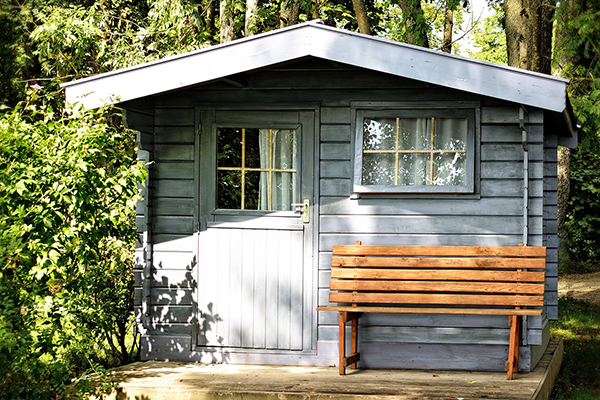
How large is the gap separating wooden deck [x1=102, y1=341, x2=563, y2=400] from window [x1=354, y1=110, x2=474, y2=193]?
1578 millimetres

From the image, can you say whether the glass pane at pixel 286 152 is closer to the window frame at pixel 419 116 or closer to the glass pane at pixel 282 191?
the glass pane at pixel 282 191

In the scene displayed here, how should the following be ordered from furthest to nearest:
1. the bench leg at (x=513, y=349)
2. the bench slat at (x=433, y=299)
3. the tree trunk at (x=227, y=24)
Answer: the tree trunk at (x=227, y=24) < the bench slat at (x=433, y=299) < the bench leg at (x=513, y=349)

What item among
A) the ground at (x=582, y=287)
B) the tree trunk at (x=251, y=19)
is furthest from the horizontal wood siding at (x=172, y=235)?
the ground at (x=582, y=287)

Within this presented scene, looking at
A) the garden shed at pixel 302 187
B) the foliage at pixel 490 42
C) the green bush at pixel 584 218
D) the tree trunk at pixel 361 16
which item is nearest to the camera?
the garden shed at pixel 302 187

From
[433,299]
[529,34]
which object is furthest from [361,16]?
[433,299]

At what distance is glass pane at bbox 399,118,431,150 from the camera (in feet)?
21.0

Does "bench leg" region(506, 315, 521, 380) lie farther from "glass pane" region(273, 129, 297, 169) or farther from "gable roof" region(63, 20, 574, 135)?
"glass pane" region(273, 129, 297, 169)

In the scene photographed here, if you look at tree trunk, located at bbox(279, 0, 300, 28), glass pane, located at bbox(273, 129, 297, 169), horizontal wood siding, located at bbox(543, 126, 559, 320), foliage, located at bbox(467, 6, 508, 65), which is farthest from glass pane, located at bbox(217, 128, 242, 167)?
foliage, located at bbox(467, 6, 508, 65)

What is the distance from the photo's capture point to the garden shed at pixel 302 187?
6.18 metres

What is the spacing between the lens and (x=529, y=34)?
Result: 36.6 ft

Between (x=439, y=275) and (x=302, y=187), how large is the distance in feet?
4.64

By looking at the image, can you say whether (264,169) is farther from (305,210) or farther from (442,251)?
(442,251)

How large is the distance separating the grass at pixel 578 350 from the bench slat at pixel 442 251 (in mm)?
1509

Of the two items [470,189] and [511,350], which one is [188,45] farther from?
[511,350]
